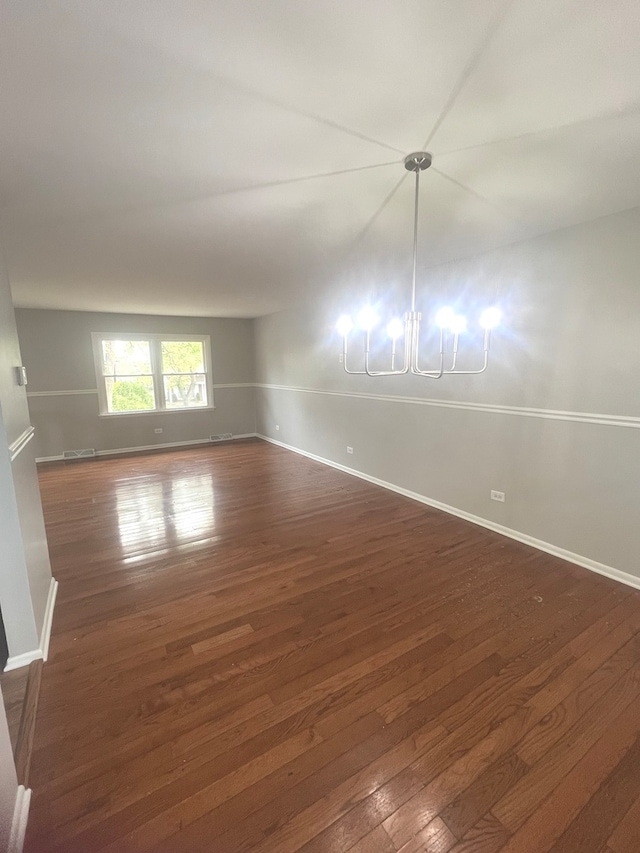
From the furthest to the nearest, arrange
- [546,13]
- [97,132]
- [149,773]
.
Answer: [97,132]
[149,773]
[546,13]

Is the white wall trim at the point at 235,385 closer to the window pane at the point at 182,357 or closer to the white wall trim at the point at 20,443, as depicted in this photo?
the window pane at the point at 182,357

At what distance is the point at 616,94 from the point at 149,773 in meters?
2.99

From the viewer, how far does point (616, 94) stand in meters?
1.32

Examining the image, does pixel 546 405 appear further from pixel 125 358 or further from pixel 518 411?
pixel 125 358

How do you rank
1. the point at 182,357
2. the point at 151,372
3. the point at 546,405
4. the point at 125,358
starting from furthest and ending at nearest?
the point at 182,357
the point at 151,372
the point at 125,358
the point at 546,405

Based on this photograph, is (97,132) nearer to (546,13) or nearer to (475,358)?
(546,13)

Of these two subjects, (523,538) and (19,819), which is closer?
(19,819)

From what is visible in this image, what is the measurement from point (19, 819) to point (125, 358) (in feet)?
20.3

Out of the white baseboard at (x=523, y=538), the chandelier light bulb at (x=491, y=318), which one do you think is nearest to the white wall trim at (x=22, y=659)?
the chandelier light bulb at (x=491, y=318)

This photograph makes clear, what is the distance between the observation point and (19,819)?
3.70 ft

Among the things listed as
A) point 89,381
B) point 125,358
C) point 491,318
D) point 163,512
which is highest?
point 491,318

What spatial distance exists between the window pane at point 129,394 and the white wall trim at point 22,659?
202 inches

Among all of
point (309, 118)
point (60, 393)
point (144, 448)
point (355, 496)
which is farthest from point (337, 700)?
point (60, 393)

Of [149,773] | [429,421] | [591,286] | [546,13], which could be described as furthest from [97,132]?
[429,421]
